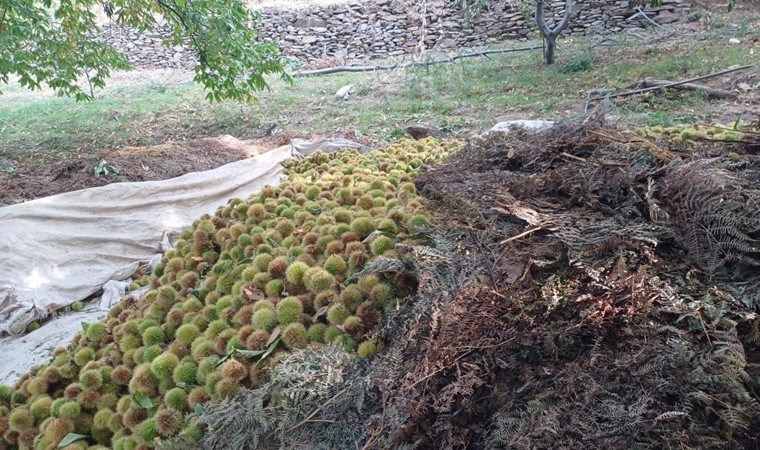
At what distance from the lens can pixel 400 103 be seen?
26.2 feet

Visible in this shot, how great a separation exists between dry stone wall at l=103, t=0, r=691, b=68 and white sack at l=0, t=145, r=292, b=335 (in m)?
8.81

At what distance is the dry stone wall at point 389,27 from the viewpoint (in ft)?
37.7

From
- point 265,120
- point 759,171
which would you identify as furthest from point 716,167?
point 265,120

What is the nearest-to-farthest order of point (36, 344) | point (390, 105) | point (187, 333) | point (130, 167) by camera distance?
point (187, 333) < point (36, 344) < point (130, 167) < point (390, 105)

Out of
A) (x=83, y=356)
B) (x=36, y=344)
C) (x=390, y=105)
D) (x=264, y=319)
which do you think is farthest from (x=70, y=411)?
(x=390, y=105)

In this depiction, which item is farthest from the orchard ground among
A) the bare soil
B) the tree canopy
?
the tree canopy

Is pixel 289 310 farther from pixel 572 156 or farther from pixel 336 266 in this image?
pixel 572 156

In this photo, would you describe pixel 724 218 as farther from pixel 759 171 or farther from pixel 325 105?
pixel 325 105

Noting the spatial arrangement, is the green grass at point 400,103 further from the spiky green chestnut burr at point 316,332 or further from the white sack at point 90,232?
the spiky green chestnut burr at point 316,332

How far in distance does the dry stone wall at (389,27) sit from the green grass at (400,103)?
1438mm

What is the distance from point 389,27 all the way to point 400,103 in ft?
18.9

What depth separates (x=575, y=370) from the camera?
0.89 metres

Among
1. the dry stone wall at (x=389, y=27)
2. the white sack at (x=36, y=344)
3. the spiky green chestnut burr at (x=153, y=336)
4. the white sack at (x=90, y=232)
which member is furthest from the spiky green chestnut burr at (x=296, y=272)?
the dry stone wall at (x=389, y=27)

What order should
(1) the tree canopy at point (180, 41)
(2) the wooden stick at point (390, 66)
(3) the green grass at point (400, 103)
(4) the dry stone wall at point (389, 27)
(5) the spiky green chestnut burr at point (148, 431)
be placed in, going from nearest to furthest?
(5) the spiky green chestnut burr at point (148, 431), (1) the tree canopy at point (180, 41), (3) the green grass at point (400, 103), (2) the wooden stick at point (390, 66), (4) the dry stone wall at point (389, 27)
